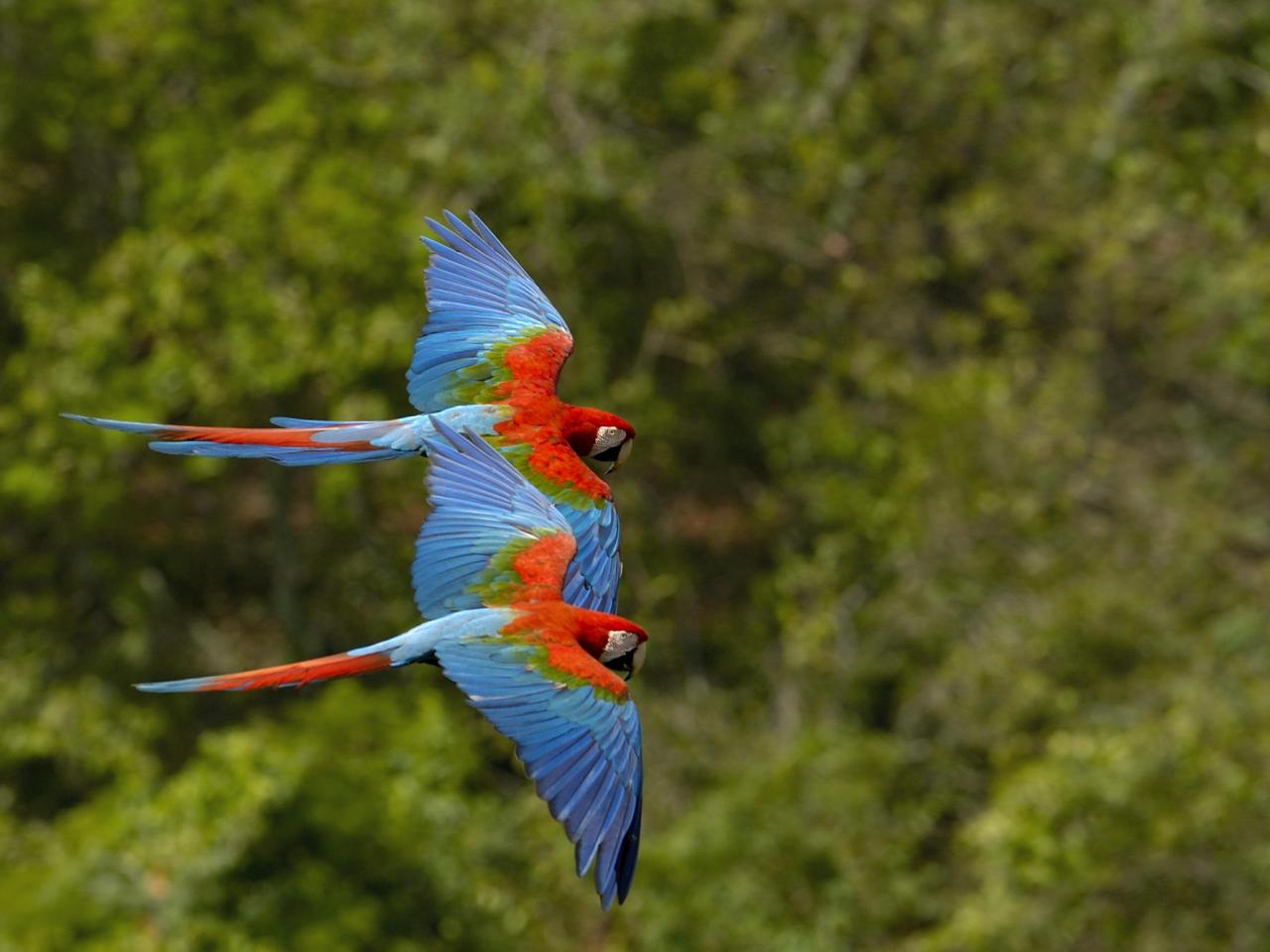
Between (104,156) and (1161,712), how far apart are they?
23.8ft

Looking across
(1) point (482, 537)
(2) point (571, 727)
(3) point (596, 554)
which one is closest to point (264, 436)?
(1) point (482, 537)

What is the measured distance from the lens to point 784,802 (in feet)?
38.1

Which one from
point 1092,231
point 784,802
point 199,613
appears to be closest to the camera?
point 784,802

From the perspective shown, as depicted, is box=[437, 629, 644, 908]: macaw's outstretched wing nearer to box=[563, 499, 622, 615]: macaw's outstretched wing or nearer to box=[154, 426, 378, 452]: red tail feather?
box=[563, 499, 622, 615]: macaw's outstretched wing

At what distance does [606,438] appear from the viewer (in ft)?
16.6

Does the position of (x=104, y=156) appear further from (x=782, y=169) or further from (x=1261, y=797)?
(x=1261, y=797)

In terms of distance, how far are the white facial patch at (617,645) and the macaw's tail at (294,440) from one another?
71cm

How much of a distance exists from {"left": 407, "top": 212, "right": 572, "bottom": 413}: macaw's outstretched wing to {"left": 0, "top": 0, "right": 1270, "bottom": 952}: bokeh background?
19.0 ft

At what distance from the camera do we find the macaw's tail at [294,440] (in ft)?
Answer: 14.6

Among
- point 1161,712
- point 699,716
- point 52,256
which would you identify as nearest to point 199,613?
point 52,256

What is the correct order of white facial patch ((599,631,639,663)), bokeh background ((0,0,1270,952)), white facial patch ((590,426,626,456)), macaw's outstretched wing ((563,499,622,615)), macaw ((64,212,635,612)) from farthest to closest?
bokeh background ((0,0,1270,952)) → white facial patch ((590,426,626,456)) → macaw's outstretched wing ((563,499,622,615)) → macaw ((64,212,635,612)) → white facial patch ((599,631,639,663))

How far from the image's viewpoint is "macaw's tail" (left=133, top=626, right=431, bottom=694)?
400cm

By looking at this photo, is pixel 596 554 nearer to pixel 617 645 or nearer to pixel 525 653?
pixel 617 645

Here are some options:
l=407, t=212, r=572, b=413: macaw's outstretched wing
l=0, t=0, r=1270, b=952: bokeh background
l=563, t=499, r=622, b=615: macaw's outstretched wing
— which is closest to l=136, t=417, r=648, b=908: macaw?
l=563, t=499, r=622, b=615: macaw's outstretched wing
